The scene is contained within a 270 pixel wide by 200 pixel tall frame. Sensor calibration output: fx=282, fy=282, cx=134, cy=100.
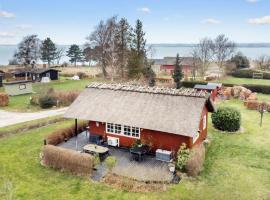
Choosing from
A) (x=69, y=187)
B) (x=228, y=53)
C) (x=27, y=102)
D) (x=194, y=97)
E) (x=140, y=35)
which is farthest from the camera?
(x=228, y=53)

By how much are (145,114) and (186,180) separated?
5.96 m

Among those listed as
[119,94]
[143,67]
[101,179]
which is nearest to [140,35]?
[143,67]

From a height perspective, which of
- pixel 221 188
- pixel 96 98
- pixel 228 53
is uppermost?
pixel 228 53

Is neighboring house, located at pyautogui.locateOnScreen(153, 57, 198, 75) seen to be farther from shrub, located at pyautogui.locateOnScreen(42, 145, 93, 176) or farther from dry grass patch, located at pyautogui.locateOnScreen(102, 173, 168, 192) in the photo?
dry grass patch, located at pyautogui.locateOnScreen(102, 173, 168, 192)

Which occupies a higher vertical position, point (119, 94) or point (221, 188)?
point (119, 94)

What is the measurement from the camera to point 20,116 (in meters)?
34.6

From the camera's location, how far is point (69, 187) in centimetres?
1670

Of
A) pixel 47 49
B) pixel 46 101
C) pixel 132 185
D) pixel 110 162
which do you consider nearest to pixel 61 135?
pixel 110 162

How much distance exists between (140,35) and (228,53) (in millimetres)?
44501

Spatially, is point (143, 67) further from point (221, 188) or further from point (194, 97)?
point (221, 188)

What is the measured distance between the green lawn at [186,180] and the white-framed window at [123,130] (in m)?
5.65

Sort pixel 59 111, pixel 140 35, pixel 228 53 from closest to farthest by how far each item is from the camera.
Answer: pixel 59 111 < pixel 140 35 < pixel 228 53

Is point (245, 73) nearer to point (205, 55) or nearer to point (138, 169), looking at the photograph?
point (205, 55)

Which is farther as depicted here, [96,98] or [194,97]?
[96,98]
